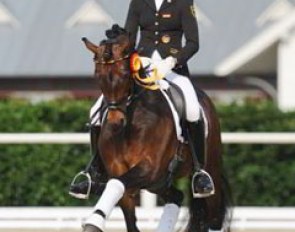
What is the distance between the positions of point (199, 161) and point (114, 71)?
1.55m

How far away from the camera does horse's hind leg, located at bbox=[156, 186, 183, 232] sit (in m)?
9.12

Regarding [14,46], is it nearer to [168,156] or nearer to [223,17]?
[223,17]

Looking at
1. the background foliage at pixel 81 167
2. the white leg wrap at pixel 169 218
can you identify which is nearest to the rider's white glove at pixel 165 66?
the white leg wrap at pixel 169 218

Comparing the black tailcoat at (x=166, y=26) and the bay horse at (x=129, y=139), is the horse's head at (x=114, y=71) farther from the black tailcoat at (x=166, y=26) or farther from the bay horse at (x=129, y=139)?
the black tailcoat at (x=166, y=26)

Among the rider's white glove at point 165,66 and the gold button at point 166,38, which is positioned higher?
the gold button at point 166,38

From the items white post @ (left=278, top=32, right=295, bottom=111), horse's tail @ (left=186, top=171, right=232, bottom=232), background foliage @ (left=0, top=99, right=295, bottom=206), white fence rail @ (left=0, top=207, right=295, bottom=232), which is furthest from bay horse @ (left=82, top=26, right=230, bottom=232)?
white post @ (left=278, top=32, right=295, bottom=111)

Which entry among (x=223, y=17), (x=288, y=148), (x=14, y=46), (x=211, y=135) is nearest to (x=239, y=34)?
(x=223, y=17)

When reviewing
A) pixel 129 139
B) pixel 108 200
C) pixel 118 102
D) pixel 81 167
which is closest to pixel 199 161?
pixel 129 139

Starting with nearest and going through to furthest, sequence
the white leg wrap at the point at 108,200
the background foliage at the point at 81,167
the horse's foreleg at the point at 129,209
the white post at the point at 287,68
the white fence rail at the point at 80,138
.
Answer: the white leg wrap at the point at 108,200 → the horse's foreleg at the point at 129,209 → the white fence rail at the point at 80,138 → the background foliage at the point at 81,167 → the white post at the point at 287,68

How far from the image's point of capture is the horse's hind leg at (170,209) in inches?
359

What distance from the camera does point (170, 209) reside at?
935 centimetres

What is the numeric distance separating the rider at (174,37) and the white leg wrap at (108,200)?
3.80 ft

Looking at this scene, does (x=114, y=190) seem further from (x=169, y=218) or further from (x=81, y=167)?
(x=81, y=167)

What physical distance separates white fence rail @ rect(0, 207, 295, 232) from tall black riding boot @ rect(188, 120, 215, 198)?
135 inches
